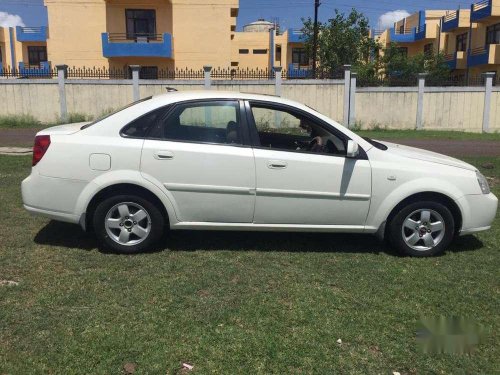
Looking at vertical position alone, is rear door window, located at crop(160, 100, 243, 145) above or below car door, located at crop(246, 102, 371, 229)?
above

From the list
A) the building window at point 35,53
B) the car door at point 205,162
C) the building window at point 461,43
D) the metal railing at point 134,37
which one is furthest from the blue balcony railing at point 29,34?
the car door at point 205,162

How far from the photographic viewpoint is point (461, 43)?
4397cm

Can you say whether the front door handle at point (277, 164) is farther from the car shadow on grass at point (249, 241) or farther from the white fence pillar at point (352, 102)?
the white fence pillar at point (352, 102)

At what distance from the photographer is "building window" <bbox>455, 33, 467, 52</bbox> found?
43.2 meters

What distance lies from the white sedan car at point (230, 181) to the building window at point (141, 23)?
30.4 metres

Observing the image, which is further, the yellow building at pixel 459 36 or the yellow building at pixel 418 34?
the yellow building at pixel 418 34

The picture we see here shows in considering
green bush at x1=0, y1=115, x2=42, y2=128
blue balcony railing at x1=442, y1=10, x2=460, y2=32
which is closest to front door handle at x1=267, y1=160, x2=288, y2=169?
green bush at x1=0, y1=115, x2=42, y2=128

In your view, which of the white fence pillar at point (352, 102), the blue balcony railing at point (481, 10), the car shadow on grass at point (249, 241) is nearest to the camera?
the car shadow on grass at point (249, 241)

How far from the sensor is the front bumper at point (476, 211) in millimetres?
5016

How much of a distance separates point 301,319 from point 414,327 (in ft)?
2.64

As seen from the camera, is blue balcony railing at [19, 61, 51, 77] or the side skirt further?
blue balcony railing at [19, 61, 51, 77]

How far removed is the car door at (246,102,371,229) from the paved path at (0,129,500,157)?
9.15 m

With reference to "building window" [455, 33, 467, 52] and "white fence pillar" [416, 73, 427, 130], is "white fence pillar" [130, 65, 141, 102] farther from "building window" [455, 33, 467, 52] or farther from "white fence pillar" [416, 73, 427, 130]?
"building window" [455, 33, 467, 52]

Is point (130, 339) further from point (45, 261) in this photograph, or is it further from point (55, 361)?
point (45, 261)
